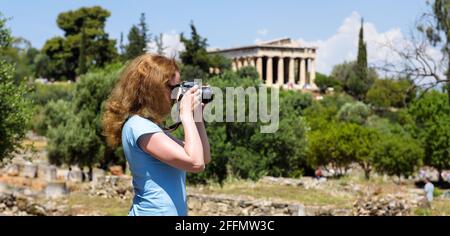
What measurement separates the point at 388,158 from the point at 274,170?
363 inches

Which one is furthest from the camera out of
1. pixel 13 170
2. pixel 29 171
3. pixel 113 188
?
pixel 13 170

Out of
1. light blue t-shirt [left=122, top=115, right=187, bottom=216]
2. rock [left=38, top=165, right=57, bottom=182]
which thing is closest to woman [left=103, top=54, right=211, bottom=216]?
light blue t-shirt [left=122, top=115, right=187, bottom=216]

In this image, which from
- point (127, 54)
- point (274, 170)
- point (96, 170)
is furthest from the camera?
point (127, 54)

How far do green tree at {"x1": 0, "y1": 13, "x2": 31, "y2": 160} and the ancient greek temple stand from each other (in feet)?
237

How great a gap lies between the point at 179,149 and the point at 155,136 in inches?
4.6

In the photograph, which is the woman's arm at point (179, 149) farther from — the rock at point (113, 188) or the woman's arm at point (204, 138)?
the rock at point (113, 188)

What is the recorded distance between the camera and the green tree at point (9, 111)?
1416 cm

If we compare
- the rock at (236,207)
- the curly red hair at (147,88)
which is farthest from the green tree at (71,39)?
the curly red hair at (147,88)

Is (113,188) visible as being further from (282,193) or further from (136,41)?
(136,41)

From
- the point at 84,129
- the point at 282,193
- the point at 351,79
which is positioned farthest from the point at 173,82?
the point at 351,79

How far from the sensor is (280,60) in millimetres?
90438
